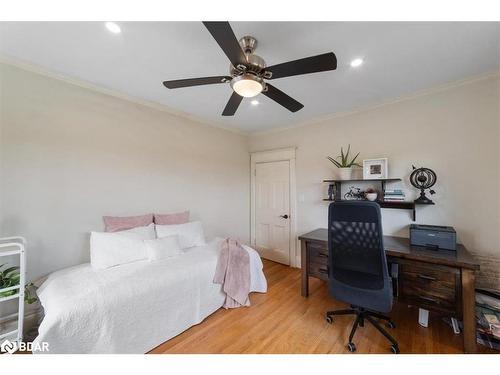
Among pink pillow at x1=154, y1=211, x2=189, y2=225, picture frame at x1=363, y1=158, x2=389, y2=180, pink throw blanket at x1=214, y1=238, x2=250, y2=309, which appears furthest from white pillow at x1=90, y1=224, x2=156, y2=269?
picture frame at x1=363, y1=158, x2=389, y2=180

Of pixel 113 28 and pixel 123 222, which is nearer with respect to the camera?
pixel 113 28

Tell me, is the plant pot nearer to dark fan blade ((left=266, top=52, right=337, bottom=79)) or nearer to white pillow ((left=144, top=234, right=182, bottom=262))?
dark fan blade ((left=266, top=52, right=337, bottom=79))

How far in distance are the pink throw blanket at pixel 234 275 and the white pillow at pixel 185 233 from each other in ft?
1.54

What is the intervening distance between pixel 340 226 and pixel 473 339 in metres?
1.24

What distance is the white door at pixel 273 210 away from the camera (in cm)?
347

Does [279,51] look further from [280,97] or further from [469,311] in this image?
[469,311]

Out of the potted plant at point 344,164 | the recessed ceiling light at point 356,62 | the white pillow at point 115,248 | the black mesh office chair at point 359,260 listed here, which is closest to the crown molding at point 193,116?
the potted plant at point 344,164

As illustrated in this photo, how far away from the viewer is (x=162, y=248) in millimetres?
2150

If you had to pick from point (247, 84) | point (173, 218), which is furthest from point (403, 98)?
point (173, 218)

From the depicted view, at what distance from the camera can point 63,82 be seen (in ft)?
6.57

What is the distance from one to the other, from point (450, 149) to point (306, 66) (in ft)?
6.70

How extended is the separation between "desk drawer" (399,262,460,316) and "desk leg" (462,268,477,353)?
0.06 meters
